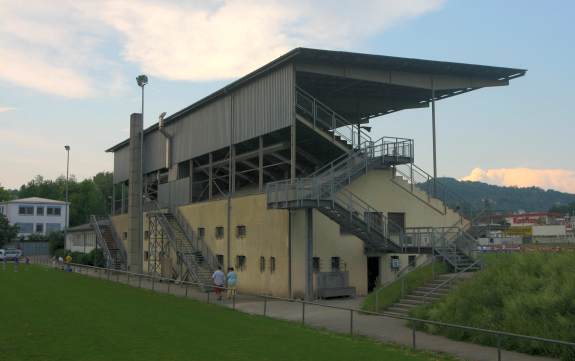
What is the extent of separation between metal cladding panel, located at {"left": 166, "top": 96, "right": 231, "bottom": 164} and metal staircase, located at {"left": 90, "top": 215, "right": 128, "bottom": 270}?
12.5 meters

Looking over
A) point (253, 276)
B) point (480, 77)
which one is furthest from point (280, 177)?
point (480, 77)

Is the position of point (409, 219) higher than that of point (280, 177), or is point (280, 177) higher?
point (280, 177)

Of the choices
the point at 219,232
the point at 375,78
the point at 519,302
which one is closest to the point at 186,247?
the point at 219,232

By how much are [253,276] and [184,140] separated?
15.5 metres

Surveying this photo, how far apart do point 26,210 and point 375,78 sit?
93.8 metres

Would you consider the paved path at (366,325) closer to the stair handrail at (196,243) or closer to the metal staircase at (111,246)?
the stair handrail at (196,243)

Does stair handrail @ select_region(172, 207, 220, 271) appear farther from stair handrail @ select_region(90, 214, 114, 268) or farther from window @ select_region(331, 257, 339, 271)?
stair handrail @ select_region(90, 214, 114, 268)

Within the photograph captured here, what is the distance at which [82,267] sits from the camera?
5119 cm

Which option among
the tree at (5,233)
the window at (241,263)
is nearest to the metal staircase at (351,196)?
the window at (241,263)

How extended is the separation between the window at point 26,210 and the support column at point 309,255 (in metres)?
93.5

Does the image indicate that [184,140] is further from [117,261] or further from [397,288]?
[397,288]

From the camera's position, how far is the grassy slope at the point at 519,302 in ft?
51.1

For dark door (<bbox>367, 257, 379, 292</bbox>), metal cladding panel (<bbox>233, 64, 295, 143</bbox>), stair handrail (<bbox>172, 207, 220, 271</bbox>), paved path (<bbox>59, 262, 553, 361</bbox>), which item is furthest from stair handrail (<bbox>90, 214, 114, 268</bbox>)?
dark door (<bbox>367, 257, 379, 292</bbox>)

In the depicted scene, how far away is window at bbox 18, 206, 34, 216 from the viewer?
107688mm
